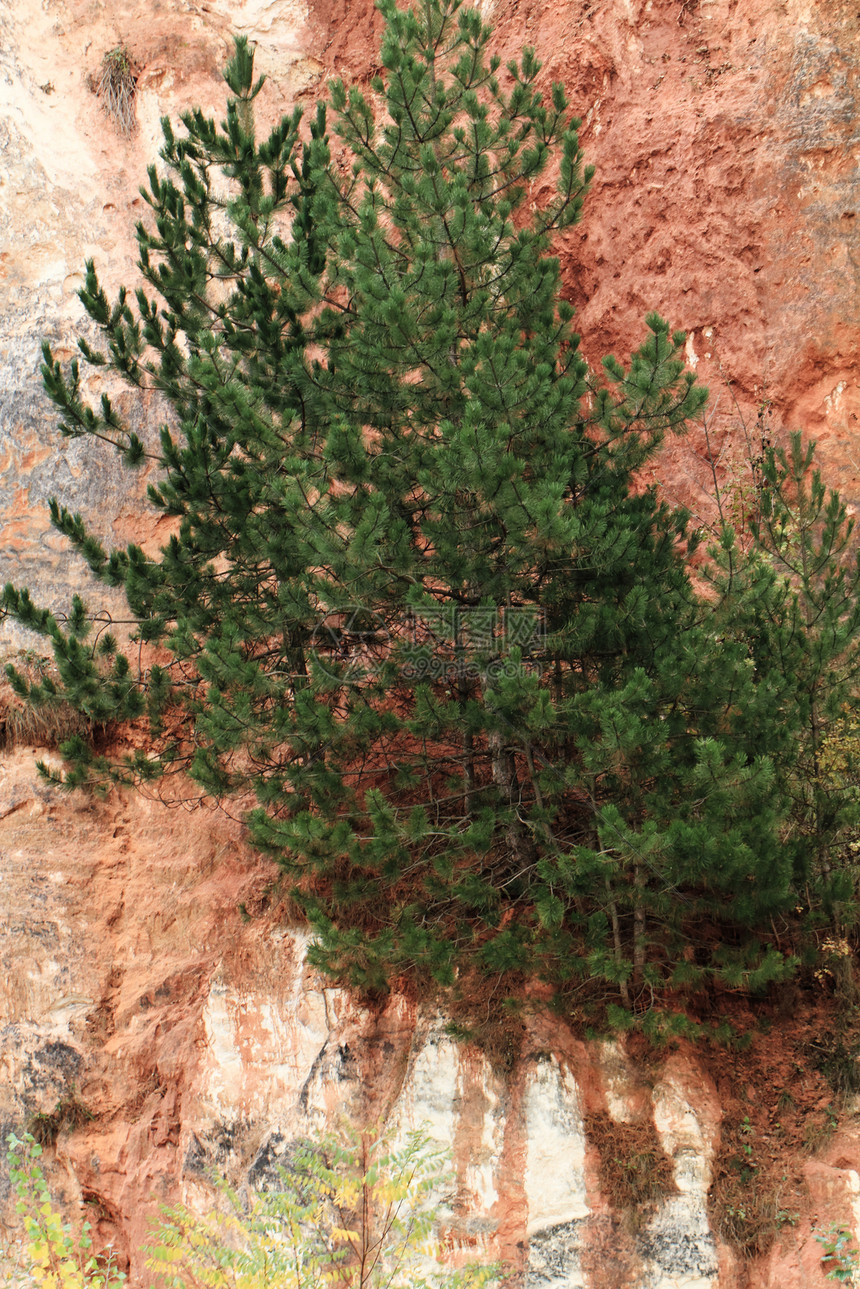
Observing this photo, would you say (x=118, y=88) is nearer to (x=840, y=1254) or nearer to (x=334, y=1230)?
(x=334, y=1230)

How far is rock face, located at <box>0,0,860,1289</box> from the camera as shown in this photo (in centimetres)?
705

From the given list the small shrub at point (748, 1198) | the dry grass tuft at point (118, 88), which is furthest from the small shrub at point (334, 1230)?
the dry grass tuft at point (118, 88)

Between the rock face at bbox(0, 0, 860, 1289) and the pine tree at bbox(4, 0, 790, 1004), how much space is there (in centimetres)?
94

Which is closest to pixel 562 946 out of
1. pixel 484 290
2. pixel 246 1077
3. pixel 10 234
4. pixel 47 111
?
pixel 246 1077

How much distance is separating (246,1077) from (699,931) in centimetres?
383

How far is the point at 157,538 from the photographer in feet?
38.4

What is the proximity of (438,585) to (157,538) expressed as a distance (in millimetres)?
4805

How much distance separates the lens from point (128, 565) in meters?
7.77

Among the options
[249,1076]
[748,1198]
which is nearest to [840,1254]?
[748,1198]

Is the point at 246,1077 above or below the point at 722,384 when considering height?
below

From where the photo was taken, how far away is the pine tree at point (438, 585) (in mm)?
6520

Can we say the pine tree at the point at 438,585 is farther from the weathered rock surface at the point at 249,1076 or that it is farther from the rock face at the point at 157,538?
the rock face at the point at 157,538

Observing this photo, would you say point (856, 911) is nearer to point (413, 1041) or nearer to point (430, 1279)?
point (413, 1041)

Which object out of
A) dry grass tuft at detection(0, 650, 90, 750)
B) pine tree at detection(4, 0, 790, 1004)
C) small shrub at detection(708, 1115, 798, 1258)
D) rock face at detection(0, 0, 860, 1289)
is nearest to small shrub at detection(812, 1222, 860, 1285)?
rock face at detection(0, 0, 860, 1289)
